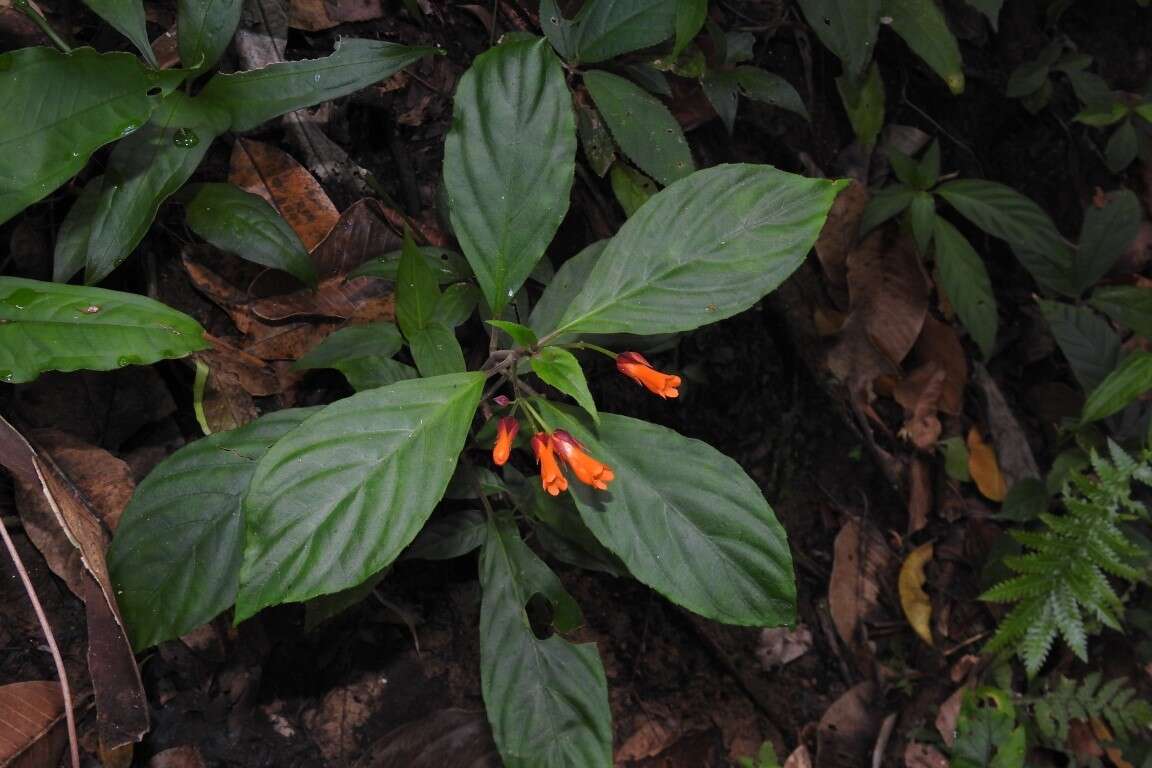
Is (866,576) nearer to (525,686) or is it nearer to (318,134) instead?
(525,686)

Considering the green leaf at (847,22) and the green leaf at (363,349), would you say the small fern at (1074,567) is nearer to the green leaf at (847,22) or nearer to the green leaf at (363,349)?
the green leaf at (847,22)

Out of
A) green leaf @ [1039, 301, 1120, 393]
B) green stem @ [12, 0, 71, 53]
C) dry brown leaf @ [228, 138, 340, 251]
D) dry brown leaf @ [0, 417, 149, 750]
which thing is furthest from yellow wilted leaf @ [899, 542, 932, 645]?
green stem @ [12, 0, 71, 53]

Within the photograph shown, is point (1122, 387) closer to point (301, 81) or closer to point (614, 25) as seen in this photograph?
point (614, 25)

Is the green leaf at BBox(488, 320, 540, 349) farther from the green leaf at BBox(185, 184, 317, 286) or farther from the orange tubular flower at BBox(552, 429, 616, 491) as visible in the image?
the green leaf at BBox(185, 184, 317, 286)

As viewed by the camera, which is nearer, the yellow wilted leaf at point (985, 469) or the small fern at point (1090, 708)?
→ the small fern at point (1090, 708)

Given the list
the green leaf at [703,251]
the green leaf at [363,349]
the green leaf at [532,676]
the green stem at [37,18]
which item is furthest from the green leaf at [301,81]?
the green leaf at [532,676]
